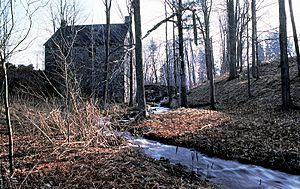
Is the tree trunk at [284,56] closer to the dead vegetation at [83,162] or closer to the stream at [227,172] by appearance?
the stream at [227,172]

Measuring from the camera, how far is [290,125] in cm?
1042

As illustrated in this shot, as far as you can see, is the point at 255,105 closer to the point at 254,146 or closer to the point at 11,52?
the point at 254,146

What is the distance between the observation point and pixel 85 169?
5727 mm

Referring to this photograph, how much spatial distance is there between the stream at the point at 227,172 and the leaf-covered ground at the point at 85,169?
0.69 metres

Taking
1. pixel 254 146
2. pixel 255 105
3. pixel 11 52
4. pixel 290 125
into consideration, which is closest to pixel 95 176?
pixel 11 52

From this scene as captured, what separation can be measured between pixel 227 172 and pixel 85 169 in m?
3.41

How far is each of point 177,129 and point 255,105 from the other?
274 inches

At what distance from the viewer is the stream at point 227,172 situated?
6.57 metres

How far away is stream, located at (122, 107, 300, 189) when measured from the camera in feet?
21.6

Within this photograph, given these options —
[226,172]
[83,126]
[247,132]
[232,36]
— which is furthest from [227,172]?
[232,36]

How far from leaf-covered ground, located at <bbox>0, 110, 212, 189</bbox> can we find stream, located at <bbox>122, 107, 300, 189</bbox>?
2.28ft

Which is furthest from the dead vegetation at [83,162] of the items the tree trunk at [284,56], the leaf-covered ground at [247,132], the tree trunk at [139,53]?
the tree trunk at [284,56]

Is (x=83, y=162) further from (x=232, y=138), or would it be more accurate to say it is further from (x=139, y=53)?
(x=139, y=53)

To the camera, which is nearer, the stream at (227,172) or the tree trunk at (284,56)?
the stream at (227,172)
